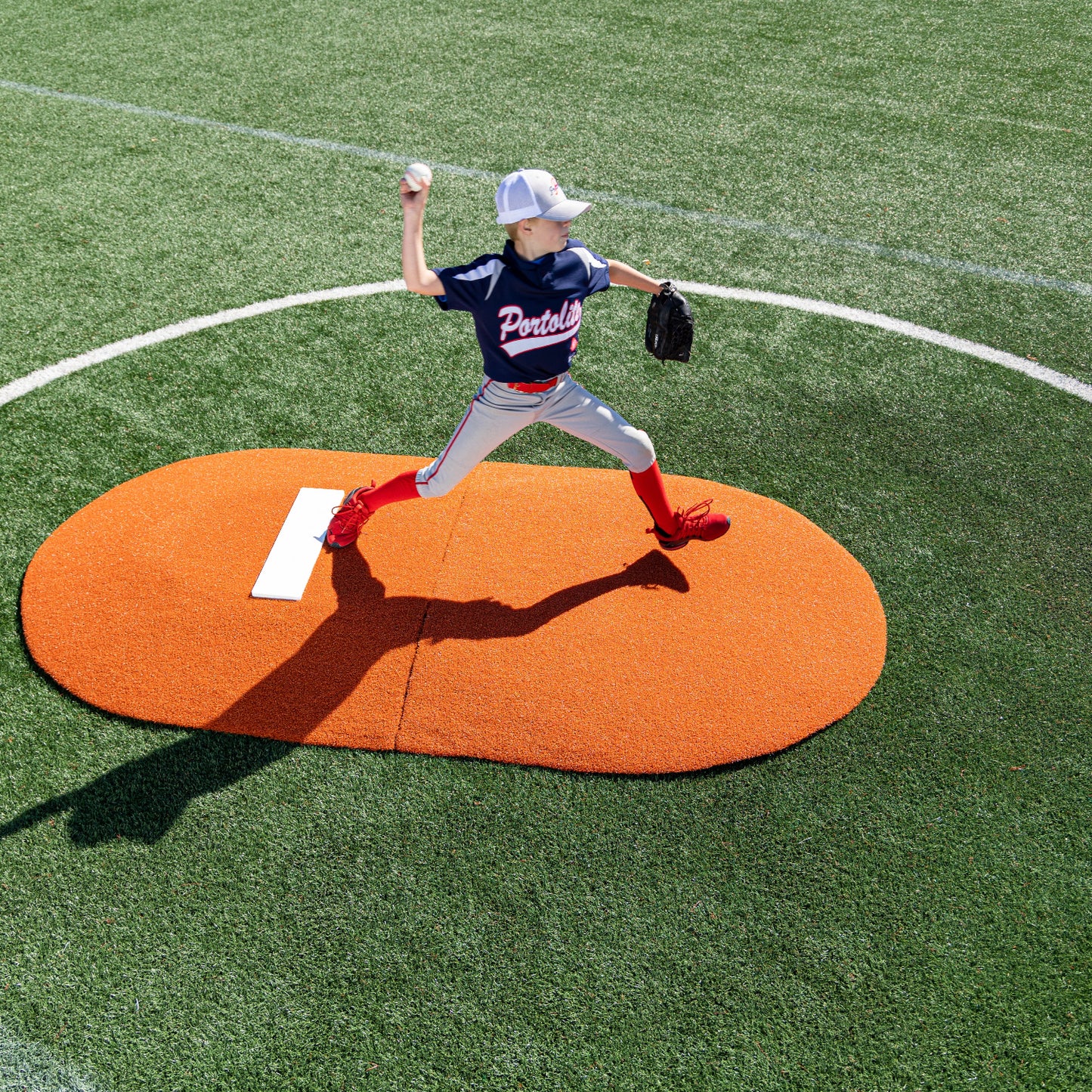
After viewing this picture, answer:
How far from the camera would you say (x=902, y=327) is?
22.6 ft

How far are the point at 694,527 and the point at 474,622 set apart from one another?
1.24 m

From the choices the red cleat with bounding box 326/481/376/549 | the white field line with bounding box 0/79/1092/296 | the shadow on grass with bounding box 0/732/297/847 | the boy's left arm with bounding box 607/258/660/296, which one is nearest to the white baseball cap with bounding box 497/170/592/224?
the boy's left arm with bounding box 607/258/660/296

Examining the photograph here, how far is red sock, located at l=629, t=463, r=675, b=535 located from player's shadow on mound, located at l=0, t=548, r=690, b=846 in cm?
24

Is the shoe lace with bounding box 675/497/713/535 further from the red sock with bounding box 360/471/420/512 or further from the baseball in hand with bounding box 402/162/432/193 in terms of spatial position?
the baseball in hand with bounding box 402/162/432/193

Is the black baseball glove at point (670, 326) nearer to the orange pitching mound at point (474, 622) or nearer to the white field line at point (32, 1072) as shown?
the orange pitching mound at point (474, 622)

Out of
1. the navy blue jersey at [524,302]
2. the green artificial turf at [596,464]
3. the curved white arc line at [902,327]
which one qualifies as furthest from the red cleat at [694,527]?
the curved white arc line at [902,327]

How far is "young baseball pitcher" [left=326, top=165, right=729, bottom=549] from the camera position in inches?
157

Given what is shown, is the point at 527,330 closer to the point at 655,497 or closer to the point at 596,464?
the point at 655,497

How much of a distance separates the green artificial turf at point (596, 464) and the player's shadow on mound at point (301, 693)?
0.10ft

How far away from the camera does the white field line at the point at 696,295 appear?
20.9ft

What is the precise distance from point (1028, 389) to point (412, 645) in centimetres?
436

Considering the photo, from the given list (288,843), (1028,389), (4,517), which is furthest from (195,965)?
(1028,389)

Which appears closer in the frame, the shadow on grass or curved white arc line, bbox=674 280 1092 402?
the shadow on grass

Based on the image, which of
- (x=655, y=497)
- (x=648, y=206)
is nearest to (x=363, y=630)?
(x=655, y=497)
